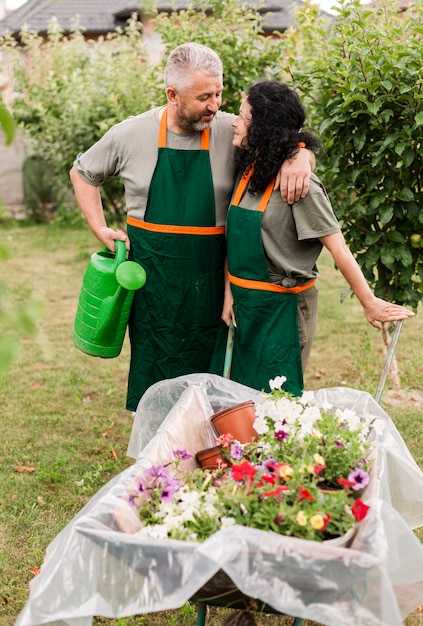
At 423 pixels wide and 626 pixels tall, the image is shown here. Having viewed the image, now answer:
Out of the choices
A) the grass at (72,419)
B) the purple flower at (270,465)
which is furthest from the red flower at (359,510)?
the grass at (72,419)

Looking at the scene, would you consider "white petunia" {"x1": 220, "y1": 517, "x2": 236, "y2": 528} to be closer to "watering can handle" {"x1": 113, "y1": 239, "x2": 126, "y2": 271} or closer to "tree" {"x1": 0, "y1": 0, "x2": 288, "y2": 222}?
"watering can handle" {"x1": 113, "y1": 239, "x2": 126, "y2": 271}

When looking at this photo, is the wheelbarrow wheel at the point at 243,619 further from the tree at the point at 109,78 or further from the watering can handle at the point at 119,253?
the tree at the point at 109,78

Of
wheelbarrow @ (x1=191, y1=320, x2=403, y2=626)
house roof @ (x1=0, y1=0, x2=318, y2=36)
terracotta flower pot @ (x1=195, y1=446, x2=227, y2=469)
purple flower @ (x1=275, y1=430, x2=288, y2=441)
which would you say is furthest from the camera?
house roof @ (x1=0, y1=0, x2=318, y2=36)

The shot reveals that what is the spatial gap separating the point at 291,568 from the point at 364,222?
256cm

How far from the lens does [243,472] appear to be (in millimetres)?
1851

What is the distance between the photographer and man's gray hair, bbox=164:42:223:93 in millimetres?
2617

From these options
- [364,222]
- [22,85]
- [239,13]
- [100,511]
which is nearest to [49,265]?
[22,85]

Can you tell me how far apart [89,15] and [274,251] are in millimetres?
15259

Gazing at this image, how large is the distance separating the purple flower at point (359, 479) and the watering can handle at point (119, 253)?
1.31 m

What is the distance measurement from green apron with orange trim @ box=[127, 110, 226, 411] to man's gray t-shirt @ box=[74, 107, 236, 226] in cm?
2

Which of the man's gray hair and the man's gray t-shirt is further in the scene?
the man's gray t-shirt

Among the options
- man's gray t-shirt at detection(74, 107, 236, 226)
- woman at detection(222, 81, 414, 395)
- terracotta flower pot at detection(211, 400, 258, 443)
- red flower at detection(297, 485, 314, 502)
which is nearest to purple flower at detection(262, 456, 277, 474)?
red flower at detection(297, 485, 314, 502)

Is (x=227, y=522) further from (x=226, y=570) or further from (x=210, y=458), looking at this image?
(x=210, y=458)

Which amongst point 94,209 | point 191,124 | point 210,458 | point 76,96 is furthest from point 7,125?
point 76,96
